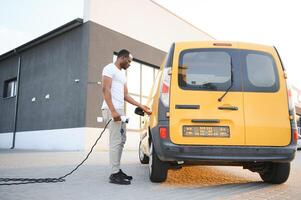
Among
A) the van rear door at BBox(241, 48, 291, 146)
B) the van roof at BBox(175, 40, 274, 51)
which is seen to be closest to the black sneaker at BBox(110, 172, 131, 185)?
the van rear door at BBox(241, 48, 291, 146)

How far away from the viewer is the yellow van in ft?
12.8

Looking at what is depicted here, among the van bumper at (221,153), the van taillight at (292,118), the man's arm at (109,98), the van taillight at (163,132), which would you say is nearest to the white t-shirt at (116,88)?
the man's arm at (109,98)

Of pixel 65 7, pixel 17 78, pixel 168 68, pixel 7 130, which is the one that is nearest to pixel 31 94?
pixel 17 78

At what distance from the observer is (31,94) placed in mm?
17859

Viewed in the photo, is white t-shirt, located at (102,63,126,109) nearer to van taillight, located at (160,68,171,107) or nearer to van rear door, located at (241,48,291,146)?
van taillight, located at (160,68,171,107)

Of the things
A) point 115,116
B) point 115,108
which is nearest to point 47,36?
point 115,108

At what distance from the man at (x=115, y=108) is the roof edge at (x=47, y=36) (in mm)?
11001

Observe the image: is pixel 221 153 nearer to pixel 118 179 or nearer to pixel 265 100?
pixel 265 100

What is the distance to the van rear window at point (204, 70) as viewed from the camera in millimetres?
4078

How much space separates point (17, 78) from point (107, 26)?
286 inches

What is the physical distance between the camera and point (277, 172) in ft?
14.5

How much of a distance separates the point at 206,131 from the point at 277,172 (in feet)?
4.32

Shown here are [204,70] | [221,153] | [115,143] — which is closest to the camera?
[221,153]

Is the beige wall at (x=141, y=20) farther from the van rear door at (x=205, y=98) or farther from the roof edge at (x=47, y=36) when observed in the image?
the van rear door at (x=205, y=98)
